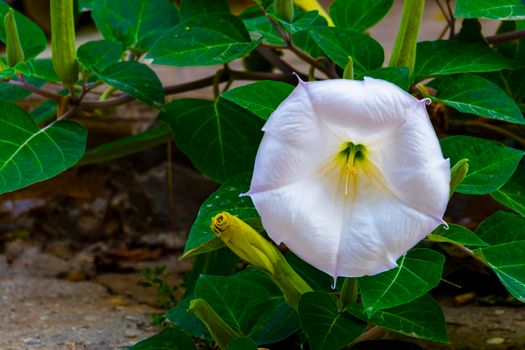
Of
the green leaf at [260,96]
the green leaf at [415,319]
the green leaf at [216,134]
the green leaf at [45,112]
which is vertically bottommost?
the green leaf at [45,112]

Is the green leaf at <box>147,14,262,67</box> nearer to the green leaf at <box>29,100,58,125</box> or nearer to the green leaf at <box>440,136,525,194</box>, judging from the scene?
the green leaf at <box>440,136,525,194</box>

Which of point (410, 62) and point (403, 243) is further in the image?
point (410, 62)

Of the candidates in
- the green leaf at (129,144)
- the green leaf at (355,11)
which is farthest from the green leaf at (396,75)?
the green leaf at (129,144)

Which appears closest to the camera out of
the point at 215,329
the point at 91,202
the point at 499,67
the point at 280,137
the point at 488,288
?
the point at 280,137

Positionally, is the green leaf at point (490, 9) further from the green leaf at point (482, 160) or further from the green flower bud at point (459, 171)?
the green flower bud at point (459, 171)

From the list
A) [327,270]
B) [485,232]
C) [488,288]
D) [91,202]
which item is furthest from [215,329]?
[91,202]

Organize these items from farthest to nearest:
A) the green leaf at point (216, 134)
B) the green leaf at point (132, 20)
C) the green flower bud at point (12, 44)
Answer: the green leaf at point (132, 20)
the green leaf at point (216, 134)
the green flower bud at point (12, 44)

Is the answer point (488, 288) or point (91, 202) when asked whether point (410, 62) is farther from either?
point (91, 202)
